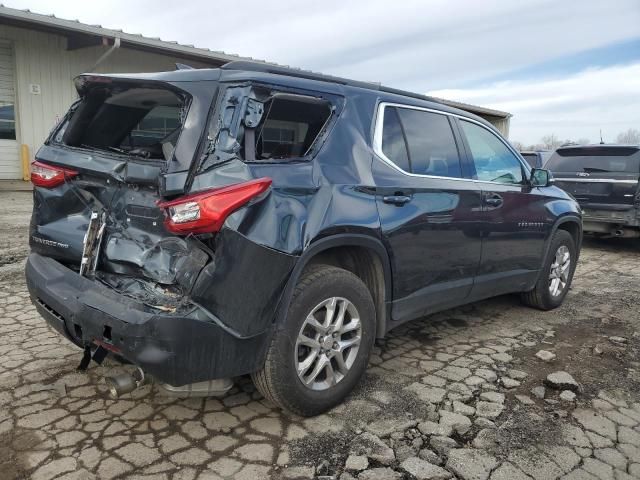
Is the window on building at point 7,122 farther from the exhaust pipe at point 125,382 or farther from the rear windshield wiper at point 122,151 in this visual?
the exhaust pipe at point 125,382

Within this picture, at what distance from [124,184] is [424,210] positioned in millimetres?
1780

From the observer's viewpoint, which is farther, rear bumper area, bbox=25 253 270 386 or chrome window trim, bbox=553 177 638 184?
chrome window trim, bbox=553 177 638 184

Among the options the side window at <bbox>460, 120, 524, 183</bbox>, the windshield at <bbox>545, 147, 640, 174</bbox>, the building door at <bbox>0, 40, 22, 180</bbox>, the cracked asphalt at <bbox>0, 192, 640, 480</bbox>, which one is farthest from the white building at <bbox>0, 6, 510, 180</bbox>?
the side window at <bbox>460, 120, 524, 183</bbox>

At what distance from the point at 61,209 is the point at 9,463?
134 cm

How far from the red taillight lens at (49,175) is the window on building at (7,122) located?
37.8 feet

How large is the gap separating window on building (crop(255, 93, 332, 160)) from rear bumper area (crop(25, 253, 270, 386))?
0.91 metres

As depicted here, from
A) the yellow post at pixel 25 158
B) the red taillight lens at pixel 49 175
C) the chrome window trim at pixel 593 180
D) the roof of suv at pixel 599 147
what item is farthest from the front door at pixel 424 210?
the yellow post at pixel 25 158

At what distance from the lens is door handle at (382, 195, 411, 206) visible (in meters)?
3.07

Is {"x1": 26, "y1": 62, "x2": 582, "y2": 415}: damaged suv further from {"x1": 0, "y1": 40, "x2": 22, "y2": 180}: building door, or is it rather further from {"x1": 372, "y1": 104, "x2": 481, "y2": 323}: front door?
{"x1": 0, "y1": 40, "x2": 22, "y2": 180}: building door

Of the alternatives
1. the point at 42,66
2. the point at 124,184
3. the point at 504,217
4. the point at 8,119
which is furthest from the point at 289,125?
the point at 8,119

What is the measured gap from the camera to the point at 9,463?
238cm

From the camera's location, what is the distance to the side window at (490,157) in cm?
395

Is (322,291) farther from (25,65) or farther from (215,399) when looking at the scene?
(25,65)

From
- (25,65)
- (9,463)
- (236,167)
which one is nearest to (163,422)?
(9,463)
